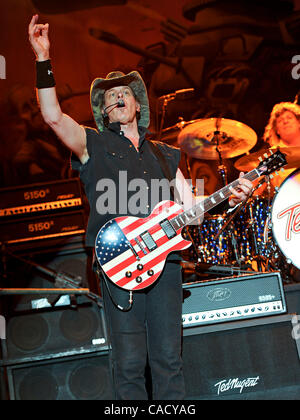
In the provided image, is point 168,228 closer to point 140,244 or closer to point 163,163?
point 140,244

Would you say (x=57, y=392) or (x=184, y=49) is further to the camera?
(x=184, y=49)

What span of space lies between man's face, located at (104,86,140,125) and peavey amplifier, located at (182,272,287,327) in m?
1.10

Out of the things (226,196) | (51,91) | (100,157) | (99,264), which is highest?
(51,91)

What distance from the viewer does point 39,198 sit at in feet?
15.8

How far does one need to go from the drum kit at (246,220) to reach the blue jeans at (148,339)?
1394 mm

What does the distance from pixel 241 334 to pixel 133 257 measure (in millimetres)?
925

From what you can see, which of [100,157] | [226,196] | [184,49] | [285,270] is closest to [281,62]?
[184,49]

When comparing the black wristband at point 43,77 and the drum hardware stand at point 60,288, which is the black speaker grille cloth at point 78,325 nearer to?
the drum hardware stand at point 60,288

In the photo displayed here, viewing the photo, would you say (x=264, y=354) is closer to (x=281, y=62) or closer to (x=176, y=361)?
(x=176, y=361)

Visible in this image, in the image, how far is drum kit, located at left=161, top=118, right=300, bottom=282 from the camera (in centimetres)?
351

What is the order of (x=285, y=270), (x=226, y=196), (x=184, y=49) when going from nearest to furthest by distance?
(x=226, y=196)
(x=285, y=270)
(x=184, y=49)

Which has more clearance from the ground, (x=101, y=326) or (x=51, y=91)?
(x=51, y=91)

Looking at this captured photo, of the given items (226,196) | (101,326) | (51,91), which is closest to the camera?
(51,91)

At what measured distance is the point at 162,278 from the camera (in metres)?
2.36
